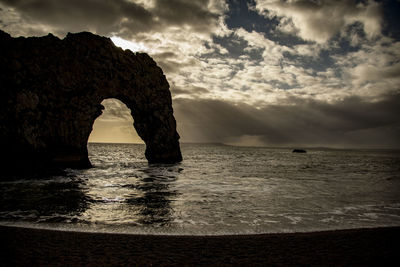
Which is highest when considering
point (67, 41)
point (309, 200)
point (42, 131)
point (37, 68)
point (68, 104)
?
point (67, 41)

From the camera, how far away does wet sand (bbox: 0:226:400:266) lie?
431 cm

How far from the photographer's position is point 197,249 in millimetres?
4980

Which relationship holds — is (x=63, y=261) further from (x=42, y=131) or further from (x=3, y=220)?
(x=42, y=131)

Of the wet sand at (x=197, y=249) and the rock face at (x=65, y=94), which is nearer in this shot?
Answer: the wet sand at (x=197, y=249)

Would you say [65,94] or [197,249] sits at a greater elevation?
[65,94]

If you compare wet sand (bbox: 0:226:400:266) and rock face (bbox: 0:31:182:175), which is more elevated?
rock face (bbox: 0:31:182:175)

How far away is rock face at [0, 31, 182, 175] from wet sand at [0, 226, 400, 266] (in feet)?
61.4

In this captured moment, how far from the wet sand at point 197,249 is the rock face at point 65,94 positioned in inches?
737

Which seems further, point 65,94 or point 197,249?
point 65,94

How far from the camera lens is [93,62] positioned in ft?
94.1

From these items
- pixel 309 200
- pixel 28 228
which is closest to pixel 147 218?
pixel 28 228

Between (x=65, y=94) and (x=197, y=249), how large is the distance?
90.4 feet

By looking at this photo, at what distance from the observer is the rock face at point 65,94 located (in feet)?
67.5

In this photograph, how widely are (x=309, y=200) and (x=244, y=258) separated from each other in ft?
27.6
